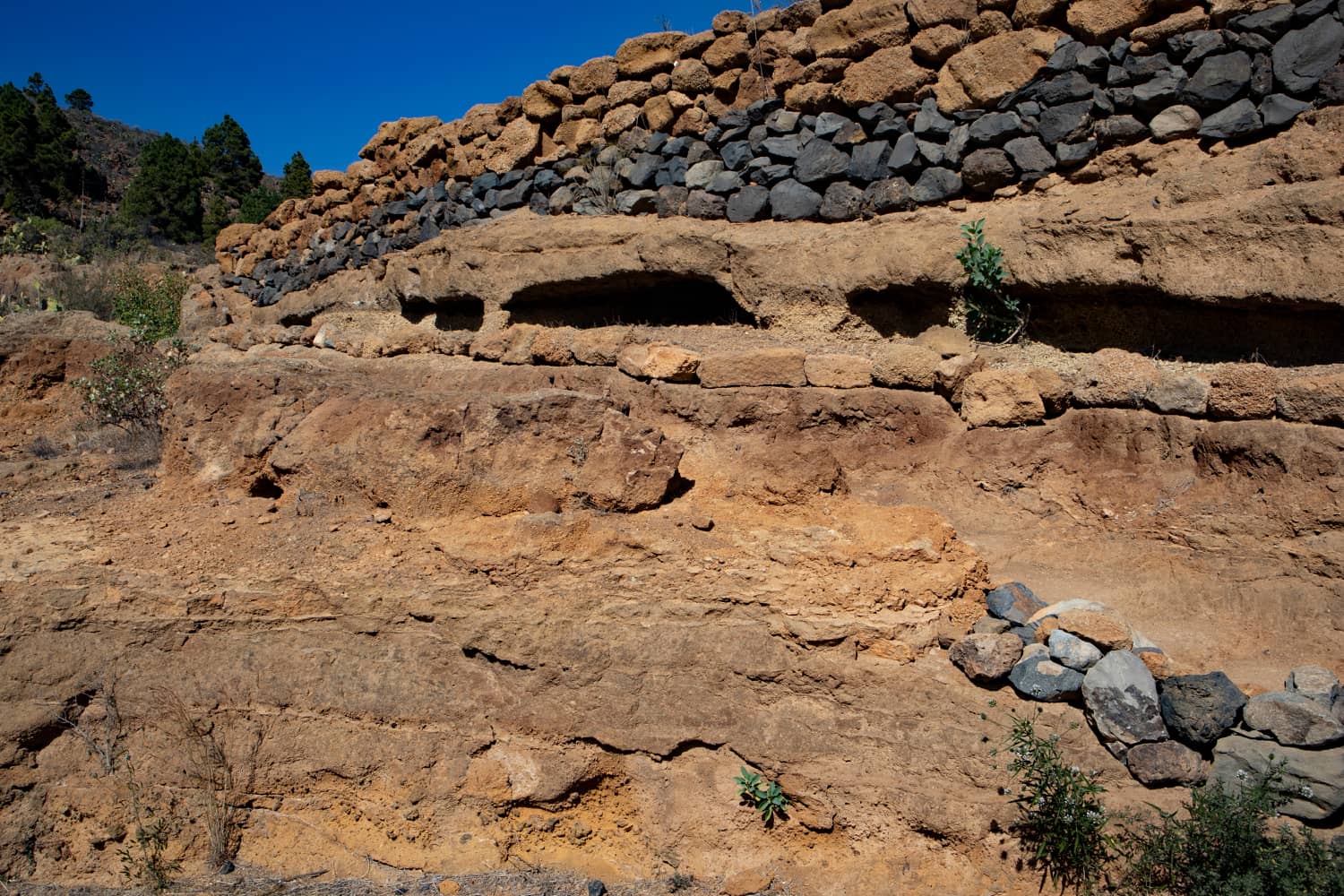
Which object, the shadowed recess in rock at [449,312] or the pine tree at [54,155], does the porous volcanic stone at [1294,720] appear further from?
the pine tree at [54,155]

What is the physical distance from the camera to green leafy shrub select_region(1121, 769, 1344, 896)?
8.78ft

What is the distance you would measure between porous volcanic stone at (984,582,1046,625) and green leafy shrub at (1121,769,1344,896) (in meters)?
0.85

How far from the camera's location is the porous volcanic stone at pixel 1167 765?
3047 millimetres

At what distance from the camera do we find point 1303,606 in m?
3.56

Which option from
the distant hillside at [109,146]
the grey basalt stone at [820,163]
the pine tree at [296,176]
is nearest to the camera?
the grey basalt stone at [820,163]

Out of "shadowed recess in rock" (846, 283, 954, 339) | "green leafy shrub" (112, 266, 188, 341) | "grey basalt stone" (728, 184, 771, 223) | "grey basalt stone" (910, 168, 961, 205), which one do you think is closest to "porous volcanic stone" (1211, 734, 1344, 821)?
"shadowed recess in rock" (846, 283, 954, 339)

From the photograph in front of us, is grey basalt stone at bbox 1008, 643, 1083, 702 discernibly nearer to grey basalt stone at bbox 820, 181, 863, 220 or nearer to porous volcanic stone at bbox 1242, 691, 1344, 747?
porous volcanic stone at bbox 1242, 691, 1344, 747

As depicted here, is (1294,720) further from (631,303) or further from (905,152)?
(631,303)

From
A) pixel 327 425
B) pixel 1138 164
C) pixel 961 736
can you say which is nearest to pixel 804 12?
pixel 1138 164

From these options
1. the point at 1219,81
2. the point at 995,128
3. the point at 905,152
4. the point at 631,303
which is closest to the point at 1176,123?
the point at 1219,81

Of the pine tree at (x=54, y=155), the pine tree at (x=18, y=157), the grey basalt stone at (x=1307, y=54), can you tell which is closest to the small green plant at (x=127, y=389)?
the grey basalt stone at (x=1307, y=54)

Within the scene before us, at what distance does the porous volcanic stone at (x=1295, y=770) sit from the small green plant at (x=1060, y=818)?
424mm

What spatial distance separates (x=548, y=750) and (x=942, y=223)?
12.5 feet

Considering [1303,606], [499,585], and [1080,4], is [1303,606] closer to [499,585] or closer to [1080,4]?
[499,585]
